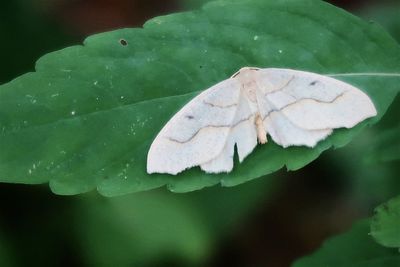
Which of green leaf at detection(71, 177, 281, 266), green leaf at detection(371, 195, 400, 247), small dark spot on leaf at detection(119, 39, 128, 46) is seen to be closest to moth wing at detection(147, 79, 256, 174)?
small dark spot on leaf at detection(119, 39, 128, 46)

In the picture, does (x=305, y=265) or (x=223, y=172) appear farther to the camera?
(x=305, y=265)

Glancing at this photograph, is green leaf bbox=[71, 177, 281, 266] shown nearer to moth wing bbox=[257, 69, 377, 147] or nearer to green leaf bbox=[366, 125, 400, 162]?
green leaf bbox=[366, 125, 400, 162]

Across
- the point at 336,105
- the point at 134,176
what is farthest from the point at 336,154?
the point at 134,176

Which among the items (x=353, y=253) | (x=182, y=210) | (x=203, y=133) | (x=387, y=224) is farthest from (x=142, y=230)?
(x=387, y=224)

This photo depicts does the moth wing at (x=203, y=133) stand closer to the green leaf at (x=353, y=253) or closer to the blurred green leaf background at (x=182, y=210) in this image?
the green leaf at (x=353, y=253)

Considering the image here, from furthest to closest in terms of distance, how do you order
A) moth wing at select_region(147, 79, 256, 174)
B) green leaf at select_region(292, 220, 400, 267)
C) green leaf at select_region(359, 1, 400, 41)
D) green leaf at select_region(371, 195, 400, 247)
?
1. green leaf at select_region(359, 1, 400, 41)
2. green leaf at select_region(292, 220, 400, 267)
3. moth wing at select_region(147, 79, 256, 174)
4. green leaf at select_region(371, 195, 400, 247)

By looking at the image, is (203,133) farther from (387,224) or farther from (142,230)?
(142,230)

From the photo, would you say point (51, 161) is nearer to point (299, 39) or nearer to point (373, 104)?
point (299, 39)
